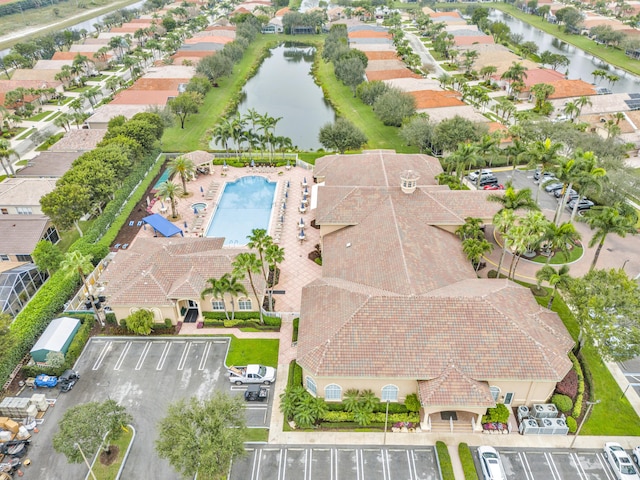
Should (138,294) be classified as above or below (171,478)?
above

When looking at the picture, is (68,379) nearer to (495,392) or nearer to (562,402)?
(495,392)

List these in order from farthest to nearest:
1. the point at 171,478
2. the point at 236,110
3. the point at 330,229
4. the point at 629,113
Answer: the point at 236,110 < the point at 629,113 < the point at 330,229 < the point at 171,478

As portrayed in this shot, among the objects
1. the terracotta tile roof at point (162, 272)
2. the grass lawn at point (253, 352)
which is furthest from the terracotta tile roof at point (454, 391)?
the terracotta tile roof at point (162, 272)

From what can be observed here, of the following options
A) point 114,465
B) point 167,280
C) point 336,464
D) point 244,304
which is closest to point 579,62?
point 244,304

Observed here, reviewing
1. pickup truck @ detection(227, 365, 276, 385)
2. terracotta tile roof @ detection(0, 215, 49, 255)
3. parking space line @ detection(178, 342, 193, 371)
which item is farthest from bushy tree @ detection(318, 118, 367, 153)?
pickup truck @ detection(227, 365, 276, 385)

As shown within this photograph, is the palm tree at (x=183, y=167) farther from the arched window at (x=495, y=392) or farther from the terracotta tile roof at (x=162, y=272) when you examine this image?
the arched window at (x=495, y=392)

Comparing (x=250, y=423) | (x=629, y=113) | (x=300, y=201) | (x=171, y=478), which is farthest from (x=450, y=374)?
(x=629, y=113)

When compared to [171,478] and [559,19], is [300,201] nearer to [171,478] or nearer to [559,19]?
[171,478]
